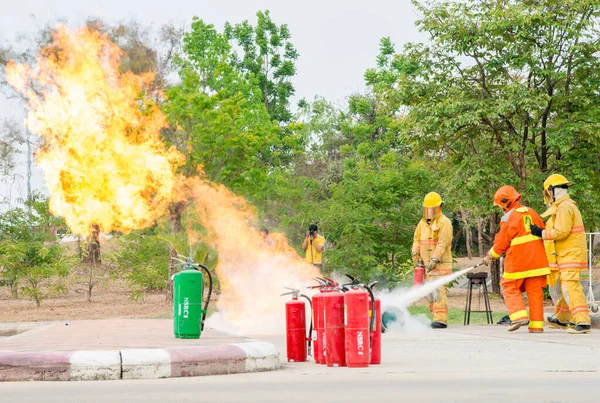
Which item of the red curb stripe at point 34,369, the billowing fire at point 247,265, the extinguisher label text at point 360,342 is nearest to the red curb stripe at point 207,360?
the red curb stripe at point 34,369

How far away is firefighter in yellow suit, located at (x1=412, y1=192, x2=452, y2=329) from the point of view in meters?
15.7

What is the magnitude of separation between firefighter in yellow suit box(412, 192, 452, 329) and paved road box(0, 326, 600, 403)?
460 cm

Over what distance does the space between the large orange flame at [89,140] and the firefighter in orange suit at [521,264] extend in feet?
19.9

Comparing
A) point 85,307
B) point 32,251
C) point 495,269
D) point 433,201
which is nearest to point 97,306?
point 85,307

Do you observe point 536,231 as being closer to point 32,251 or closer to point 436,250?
point 436,250

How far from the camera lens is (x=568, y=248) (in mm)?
14086

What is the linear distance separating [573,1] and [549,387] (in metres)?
17.7

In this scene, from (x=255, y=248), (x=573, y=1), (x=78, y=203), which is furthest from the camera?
(x=573, y=1)

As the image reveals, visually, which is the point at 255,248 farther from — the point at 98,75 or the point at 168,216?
the point at 168,216

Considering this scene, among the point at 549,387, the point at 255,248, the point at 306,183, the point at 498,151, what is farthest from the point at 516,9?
the point at 549,387

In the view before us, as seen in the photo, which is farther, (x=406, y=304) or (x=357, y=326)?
(x=406, y=304)

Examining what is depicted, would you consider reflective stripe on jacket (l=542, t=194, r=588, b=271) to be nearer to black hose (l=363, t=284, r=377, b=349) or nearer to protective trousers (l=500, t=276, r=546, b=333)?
protective trousers (l=500, t=276, r=546, b=333)

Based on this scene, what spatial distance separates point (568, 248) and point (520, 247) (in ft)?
2.40

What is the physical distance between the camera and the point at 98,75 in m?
17.0
